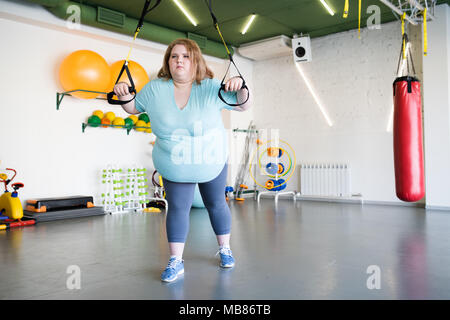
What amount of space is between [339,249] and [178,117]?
1.71m

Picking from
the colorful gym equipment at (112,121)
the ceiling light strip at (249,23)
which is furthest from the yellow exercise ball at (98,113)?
the ceiling light strip at (249,23)

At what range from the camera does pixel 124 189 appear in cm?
578

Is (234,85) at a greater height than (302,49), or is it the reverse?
(302,49)

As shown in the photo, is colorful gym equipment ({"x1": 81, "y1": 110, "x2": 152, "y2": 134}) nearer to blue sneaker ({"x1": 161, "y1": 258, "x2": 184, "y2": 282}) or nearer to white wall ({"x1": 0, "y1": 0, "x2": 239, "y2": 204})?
white wall ({"x1": 0, "y1": 0, "x2": 239, "y2": 204})

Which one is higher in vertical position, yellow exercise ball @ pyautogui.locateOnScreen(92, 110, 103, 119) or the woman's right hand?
yellow exercise ball @ pyautogui.locateOnScreen(92, 110, 103, 119)

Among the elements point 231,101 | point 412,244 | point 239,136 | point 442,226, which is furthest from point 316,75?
point 231,101

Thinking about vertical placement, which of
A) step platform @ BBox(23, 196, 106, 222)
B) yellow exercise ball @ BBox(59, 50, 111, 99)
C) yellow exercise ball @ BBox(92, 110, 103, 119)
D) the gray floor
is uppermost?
yellow exercise ball @ BBox(59, 50, 111, 99)

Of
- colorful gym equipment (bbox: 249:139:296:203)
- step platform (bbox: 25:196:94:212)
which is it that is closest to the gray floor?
step platform (bbox: 25:196:94:212)

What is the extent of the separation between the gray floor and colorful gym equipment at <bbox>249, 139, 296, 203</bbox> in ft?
7.10

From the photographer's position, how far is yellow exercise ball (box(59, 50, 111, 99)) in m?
4.67

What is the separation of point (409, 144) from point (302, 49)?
3804 millimetres

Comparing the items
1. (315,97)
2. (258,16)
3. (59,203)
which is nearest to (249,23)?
(258,16)

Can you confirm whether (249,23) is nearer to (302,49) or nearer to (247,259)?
(302,49)
